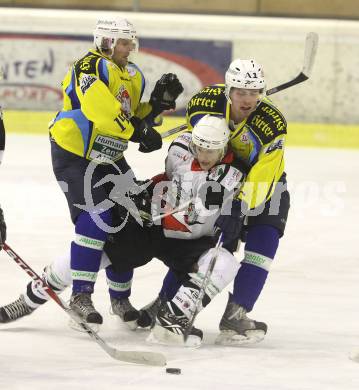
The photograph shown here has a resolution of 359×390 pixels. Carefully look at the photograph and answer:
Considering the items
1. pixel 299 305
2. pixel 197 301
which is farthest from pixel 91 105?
pixel 299 305

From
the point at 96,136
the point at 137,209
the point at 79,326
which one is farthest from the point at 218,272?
the point at 96,136

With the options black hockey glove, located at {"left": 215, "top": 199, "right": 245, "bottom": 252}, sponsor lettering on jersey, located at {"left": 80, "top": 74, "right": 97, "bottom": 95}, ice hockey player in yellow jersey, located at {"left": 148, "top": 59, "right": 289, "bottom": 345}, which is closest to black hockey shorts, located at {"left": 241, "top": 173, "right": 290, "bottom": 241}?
ice hockey player in yellow jersey, located at {"left": 148, "top": 59, "right": 289, "bottom": 345}

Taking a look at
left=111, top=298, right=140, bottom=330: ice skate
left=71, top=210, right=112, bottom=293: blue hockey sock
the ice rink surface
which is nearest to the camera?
the ice rink surface

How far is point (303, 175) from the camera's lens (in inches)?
311

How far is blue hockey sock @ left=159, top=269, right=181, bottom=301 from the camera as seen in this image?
4543 millimetres

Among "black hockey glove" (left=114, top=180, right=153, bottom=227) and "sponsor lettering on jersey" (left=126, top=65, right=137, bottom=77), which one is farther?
"sponsor lettering on jersey" (left=126, top=65, right=137, bottom=77)

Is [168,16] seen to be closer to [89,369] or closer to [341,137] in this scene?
[341,137]

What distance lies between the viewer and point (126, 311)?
15.0 ft

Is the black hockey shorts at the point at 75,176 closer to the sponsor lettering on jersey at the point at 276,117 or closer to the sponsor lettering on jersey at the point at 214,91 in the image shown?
the sponsor lettering on jersey at the point at 214,91

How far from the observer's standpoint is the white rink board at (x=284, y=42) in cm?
945

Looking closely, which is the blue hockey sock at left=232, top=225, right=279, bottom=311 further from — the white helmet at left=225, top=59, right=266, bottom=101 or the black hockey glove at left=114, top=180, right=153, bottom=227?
the white helmet at left=225, top=59, right=266, bottom=101

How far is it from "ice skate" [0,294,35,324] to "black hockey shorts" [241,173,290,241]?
0.88 metres

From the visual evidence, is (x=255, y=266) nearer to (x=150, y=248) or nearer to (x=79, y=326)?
(x=150, y=248)

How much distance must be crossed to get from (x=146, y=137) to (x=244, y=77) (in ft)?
1.65
